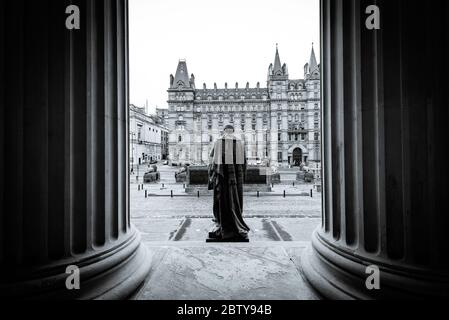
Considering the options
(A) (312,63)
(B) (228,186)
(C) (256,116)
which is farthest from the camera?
(C) (256,116)

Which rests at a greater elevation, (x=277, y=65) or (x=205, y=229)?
(x=277, y=65)

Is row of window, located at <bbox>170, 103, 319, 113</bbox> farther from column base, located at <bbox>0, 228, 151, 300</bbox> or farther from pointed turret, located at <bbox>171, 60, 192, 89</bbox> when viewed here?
column base, located at <bbox>0, 228, 151, 300</bbox>

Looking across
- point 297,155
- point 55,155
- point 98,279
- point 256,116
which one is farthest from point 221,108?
point 98,279

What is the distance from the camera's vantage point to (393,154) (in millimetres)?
2498

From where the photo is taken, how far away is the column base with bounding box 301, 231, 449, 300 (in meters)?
2.23

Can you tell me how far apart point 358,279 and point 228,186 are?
2.68m

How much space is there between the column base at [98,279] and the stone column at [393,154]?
2076 millimetres

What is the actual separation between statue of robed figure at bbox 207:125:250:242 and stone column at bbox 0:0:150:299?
2.07 m

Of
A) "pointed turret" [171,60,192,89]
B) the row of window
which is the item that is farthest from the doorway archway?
"pointed turret" [171,60,192,89]

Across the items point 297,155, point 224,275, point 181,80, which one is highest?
point 181,80

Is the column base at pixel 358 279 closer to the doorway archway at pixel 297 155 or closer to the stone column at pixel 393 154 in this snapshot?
the stone column at pixel 393 154

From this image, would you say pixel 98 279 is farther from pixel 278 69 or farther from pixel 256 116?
pixel 278 69

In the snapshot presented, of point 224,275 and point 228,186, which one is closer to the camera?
point 224,275
